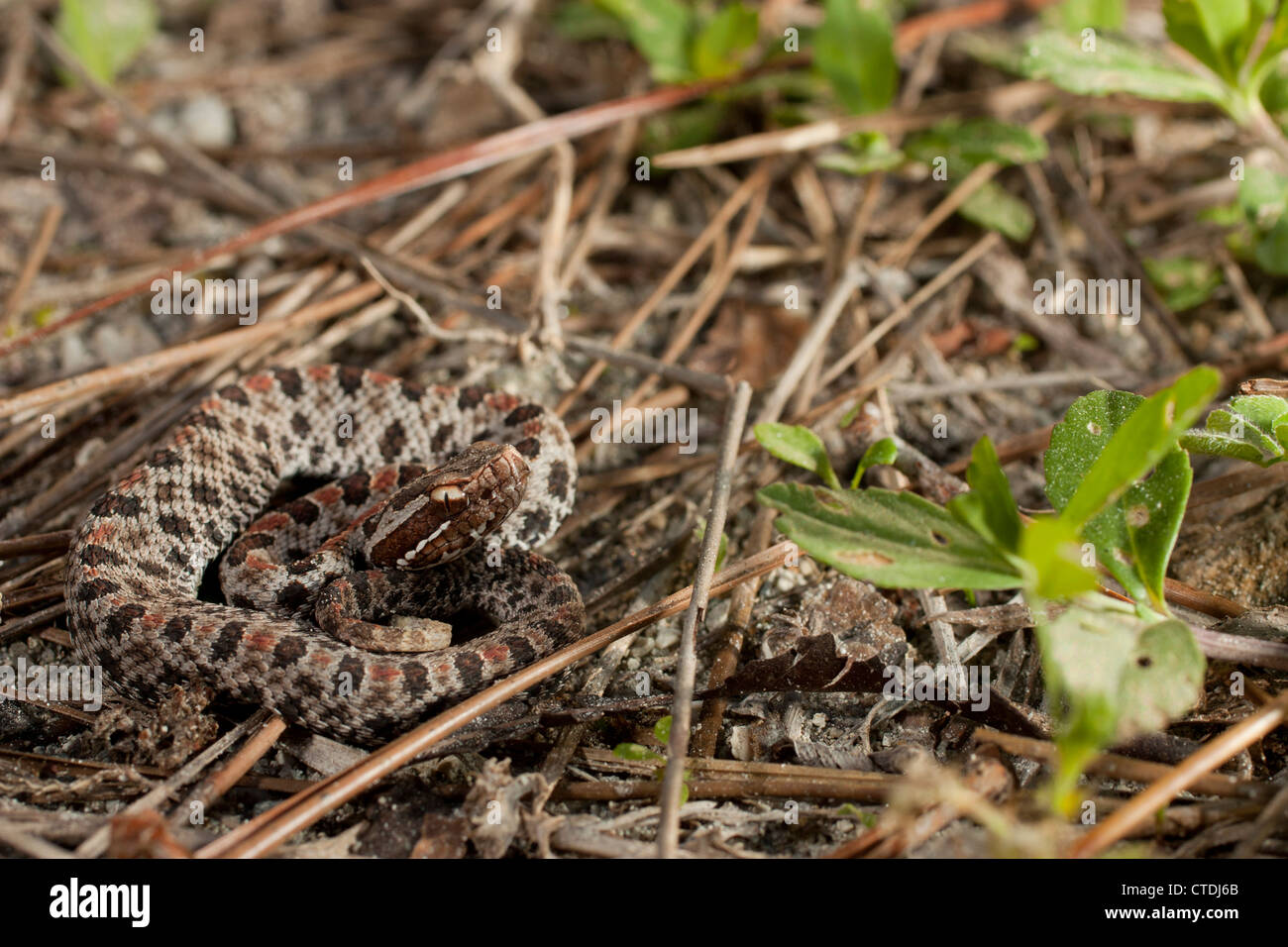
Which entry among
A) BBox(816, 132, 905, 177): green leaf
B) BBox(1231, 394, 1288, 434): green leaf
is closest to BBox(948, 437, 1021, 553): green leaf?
BBox(1231, 394, 1288, 434): green leaf

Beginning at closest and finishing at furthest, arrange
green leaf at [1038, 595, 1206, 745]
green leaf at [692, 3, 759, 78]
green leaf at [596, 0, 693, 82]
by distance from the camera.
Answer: green leaf at [1038, 595, 1206, 745], green leaf at [692, 3, 759, 78], green leaf at [596, 0, 693, 82]

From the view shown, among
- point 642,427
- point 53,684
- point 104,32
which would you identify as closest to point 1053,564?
point 642,427

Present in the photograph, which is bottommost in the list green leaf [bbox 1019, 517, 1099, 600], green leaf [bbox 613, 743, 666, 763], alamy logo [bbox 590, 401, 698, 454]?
green leaf [bbox 613, 743, 666, 763]

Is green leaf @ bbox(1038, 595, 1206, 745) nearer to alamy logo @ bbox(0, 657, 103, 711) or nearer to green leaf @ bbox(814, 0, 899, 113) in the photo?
alamy logo @ bbox(0, 657, 103, 711)
